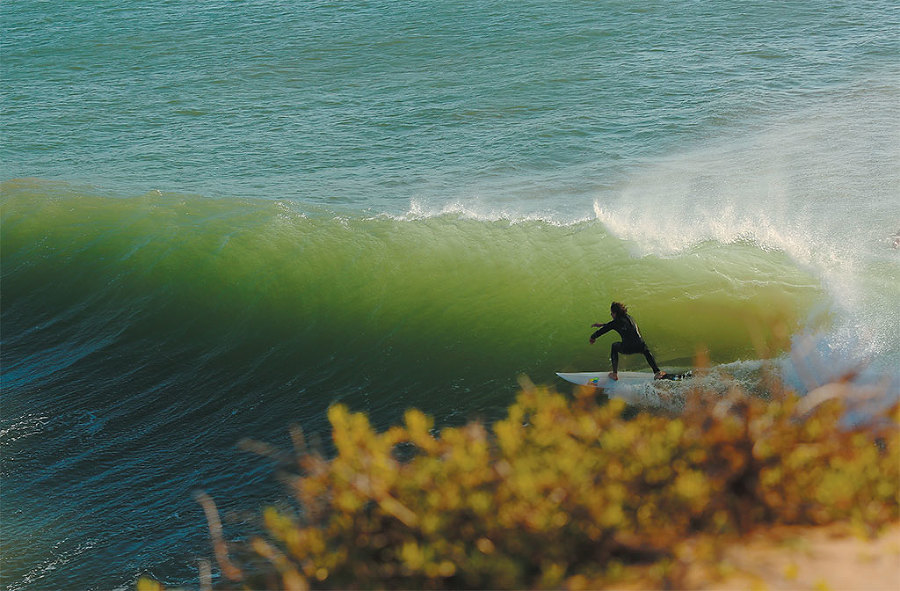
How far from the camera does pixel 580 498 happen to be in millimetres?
4414

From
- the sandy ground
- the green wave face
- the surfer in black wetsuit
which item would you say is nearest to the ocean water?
the green wave face

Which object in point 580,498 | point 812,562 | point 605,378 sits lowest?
point 605,378

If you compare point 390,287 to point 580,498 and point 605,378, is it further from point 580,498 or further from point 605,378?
point 580,498

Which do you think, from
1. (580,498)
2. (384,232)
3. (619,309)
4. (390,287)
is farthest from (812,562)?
(384,232)

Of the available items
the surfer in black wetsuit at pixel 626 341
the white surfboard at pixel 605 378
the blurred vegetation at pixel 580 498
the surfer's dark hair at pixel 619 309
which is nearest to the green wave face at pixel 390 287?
the white surfboard at pixel 605 378

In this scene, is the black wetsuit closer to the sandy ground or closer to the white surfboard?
the white surfboard

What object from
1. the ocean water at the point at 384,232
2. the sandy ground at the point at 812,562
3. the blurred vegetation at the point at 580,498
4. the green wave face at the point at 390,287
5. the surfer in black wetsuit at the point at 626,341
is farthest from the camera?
the green wave face at the point at 390,287

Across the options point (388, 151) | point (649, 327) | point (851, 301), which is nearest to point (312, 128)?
point (388, 151)

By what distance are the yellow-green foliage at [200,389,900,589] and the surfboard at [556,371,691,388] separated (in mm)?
5233

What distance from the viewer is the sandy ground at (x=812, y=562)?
4.13 metres

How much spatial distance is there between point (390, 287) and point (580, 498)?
30.6 feet

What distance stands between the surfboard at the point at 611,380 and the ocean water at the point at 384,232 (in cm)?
47

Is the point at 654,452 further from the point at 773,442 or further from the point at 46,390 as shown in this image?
the point at 46,390

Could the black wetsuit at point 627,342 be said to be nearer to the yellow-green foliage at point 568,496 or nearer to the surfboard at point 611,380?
the surfboard at point 611,380
